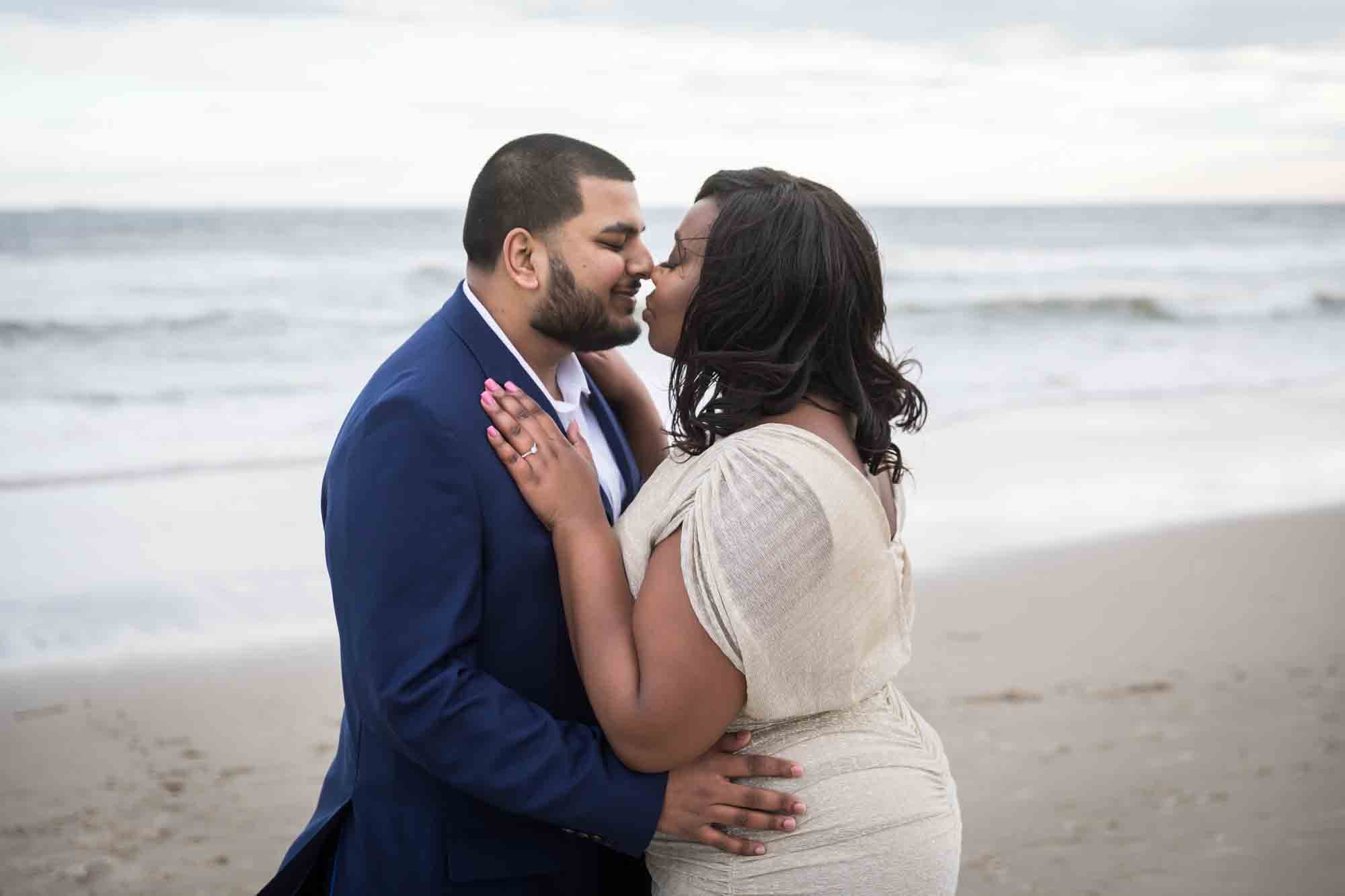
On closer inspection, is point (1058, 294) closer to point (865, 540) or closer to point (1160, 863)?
point (1160, 863)

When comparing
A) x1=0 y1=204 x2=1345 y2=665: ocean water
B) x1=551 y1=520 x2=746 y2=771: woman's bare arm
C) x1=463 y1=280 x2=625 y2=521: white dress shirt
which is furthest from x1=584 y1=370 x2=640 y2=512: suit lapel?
x1=0 y1=204 x2=1345 y2=665: ocean water

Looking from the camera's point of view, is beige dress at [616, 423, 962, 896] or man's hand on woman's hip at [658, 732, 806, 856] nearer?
beige dress at [616, 423, 962, 896]

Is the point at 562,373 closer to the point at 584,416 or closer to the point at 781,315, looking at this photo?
the point at 584,416

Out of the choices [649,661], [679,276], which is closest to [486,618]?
[649,661]

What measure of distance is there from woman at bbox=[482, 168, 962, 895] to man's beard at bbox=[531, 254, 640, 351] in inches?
5.9

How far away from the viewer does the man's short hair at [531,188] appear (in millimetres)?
2514

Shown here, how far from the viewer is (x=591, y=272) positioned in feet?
8.23

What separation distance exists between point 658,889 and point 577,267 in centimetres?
119

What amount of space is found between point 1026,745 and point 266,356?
12777mm

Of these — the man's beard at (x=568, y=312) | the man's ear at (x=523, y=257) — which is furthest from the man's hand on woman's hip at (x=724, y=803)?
the man's ear at (x=523, y=257)

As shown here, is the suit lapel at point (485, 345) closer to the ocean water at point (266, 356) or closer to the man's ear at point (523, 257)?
the man's ear at point (523, 257)

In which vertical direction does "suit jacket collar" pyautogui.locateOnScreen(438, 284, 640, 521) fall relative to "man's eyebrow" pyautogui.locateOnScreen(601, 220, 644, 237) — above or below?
below

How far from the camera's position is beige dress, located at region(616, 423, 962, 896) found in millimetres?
2094

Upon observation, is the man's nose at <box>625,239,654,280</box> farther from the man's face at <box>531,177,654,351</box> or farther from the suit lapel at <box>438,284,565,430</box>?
the suit lapel at <box>438,284,565,430</box>
